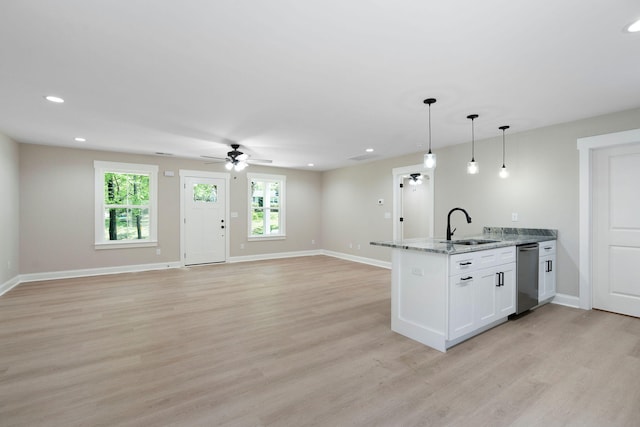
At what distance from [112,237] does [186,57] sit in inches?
208

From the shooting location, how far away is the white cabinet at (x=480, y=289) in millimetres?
2793

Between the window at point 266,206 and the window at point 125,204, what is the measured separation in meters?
2.26

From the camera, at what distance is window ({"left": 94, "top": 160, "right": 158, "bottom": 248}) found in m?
6.08

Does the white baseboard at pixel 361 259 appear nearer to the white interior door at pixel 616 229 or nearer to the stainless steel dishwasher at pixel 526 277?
the stainless steel dishwasher at pixel 526 277

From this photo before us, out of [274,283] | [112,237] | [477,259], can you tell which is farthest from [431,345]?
[112,237]

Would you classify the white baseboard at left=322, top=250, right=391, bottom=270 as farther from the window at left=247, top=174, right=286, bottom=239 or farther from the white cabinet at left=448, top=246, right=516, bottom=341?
the white cabinet at left=448, top=246, right=516, bottom=341

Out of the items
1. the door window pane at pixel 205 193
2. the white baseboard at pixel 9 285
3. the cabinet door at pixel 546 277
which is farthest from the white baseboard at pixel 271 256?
Answer: the cabinet door at pixel 546 277

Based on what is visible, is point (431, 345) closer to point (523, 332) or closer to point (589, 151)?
point (523, 332)

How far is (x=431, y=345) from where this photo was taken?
9.37 feet

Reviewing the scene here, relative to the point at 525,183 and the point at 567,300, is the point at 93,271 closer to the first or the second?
A: the point at 525,183

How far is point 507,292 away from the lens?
3.39 m

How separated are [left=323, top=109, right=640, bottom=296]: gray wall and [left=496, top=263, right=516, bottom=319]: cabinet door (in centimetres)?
128

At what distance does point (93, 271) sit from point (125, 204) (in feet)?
4.72

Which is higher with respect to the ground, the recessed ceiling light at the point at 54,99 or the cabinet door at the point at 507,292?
the recessed ceiling light at the point at 54,99
